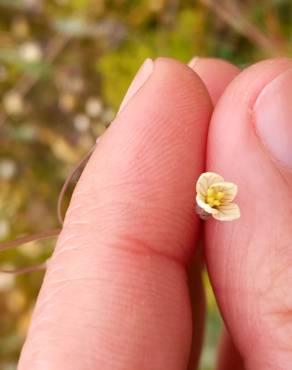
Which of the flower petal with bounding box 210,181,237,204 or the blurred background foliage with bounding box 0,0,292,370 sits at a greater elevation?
the flower petal with bounding box 210,181,237,204

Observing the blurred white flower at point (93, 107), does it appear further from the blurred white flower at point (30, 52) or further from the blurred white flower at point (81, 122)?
the blurred white flower at point (30, 52)

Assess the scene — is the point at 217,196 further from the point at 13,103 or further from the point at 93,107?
the point at 13,103

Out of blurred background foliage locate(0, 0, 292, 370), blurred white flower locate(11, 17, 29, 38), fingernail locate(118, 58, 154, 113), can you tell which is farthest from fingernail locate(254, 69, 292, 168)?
blurred white flower locate(11, 17, 29, 38)

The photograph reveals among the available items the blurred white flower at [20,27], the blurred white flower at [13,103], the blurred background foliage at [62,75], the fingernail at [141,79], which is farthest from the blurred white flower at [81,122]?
the fingernail at [141,79]

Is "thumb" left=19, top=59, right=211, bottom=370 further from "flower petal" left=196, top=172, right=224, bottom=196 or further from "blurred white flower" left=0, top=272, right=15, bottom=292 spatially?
"blurred white flower" left=0, top=272, right=15, bottom=292

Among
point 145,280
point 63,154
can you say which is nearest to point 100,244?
point 145,280

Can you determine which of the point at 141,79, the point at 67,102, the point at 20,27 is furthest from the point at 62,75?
the point at 141,79
